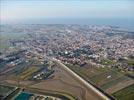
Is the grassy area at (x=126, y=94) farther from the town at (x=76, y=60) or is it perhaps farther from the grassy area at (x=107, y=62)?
the grassy area at (x=107, y=62)

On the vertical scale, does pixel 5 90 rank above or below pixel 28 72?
below

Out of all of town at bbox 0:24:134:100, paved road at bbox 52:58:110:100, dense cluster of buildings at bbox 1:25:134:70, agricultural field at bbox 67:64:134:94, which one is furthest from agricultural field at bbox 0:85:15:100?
dense cluster of buildings at bbox 1:25:134:70

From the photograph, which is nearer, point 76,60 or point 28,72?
point 28,72

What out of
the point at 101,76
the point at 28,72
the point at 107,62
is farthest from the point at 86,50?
the point at 101,76

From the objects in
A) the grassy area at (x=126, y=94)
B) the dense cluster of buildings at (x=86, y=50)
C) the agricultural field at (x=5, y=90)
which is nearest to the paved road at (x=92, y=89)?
the grassy area at (x=126, y=94)

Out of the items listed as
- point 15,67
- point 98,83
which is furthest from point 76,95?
point 15,67

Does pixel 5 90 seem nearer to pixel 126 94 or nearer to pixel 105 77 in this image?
pixel 105 77
